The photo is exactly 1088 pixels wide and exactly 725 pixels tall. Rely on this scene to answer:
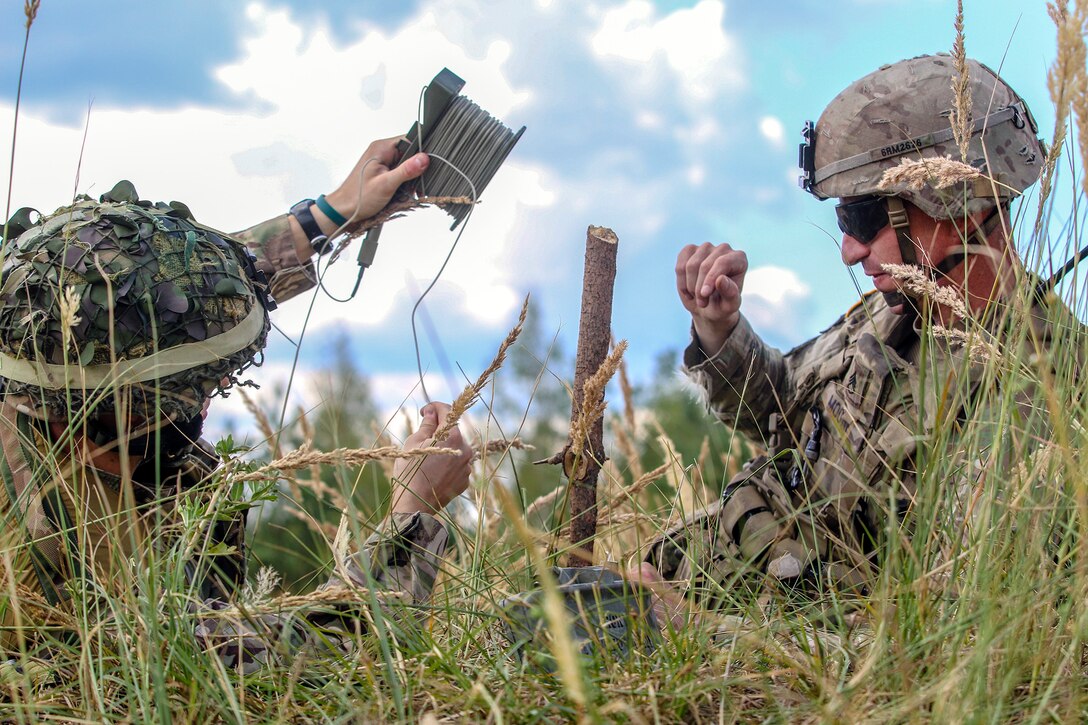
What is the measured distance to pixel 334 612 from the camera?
1.87m

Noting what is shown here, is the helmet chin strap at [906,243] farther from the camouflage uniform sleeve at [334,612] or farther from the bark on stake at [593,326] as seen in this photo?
the camouflage uniform sleeve at [334,612]

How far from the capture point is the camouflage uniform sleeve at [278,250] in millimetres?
3785

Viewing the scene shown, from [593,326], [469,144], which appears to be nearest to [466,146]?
[469,144]

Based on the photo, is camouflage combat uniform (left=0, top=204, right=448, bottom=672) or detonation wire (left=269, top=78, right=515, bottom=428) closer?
camouflage combat uniform (left=0, top=204, right=448, bottom=672)

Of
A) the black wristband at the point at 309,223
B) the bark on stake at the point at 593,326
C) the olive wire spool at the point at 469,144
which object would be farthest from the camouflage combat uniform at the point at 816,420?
the black wristband at the point at 309,223

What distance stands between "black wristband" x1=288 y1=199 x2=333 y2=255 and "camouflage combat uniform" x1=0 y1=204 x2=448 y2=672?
39.6 inches

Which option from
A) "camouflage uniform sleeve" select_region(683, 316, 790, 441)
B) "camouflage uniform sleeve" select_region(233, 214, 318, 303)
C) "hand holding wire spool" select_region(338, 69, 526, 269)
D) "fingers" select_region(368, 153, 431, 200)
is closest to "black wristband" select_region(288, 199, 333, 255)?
Answer: "camouflage uniform sleeve" select_region(233, 214, 318, 303)

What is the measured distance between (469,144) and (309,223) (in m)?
0.74

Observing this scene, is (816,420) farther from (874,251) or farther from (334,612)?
(334,612)

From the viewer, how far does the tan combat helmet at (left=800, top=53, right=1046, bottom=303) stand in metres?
3.55

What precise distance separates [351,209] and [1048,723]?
2930 millimetres

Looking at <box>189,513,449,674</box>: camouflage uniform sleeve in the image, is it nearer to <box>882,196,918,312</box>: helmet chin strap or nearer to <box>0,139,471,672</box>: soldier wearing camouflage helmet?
<box>0,139,471,672</box>: soldier wearing camouflage helmet

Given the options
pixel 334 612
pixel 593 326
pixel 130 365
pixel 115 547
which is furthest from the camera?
pixel 593 326

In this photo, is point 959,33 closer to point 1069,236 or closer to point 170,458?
point 1069,236
